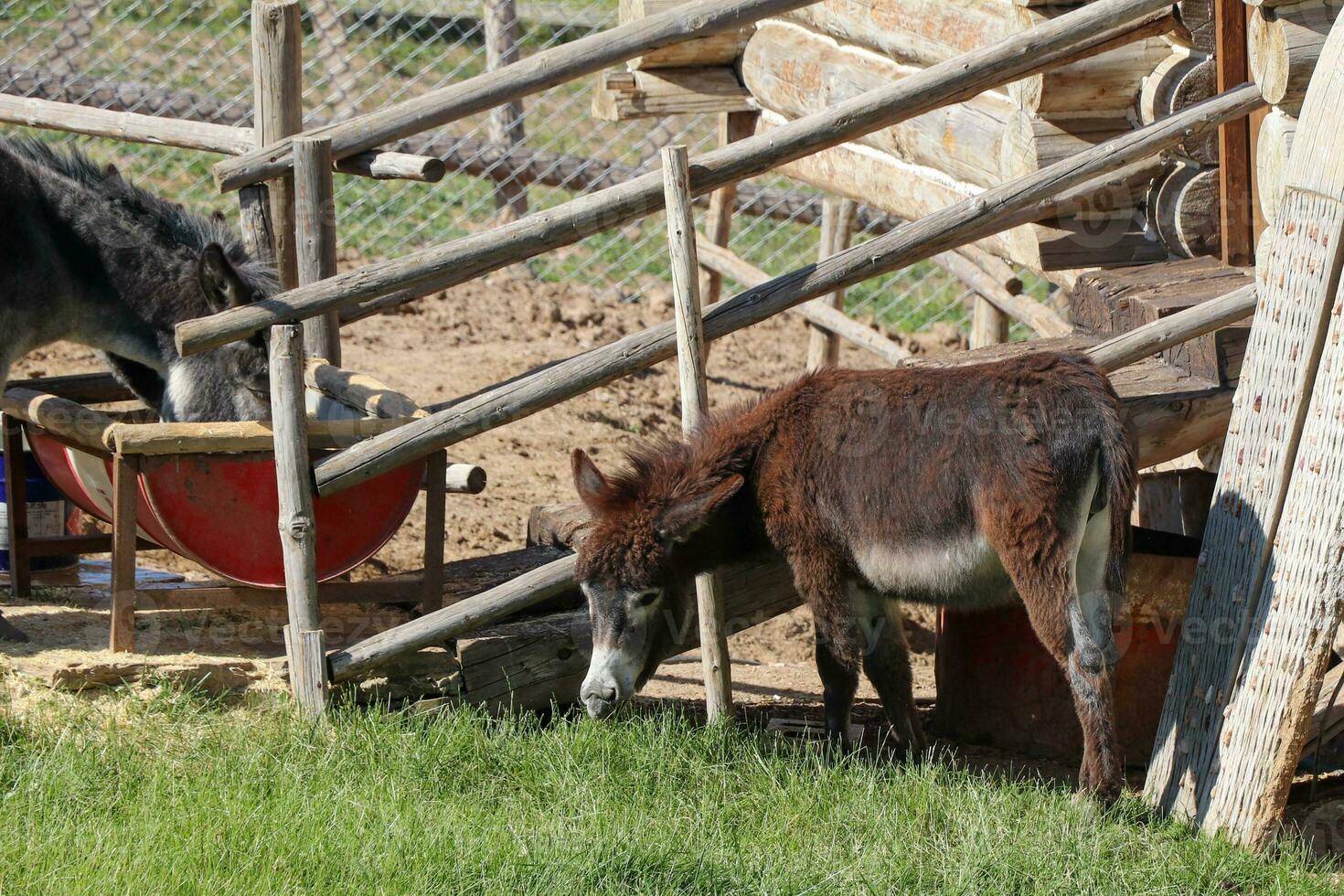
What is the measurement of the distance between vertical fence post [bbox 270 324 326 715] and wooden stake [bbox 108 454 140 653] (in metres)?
0.66

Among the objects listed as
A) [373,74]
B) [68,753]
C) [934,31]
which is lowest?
[68,753]

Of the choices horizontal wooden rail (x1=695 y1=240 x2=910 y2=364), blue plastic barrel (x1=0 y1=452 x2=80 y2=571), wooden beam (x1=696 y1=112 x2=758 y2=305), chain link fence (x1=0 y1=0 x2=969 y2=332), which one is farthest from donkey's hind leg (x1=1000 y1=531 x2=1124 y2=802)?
chain link fence (x1=0 y1=0 x2=969 y2=332)

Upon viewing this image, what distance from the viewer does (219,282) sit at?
5750 millimetres

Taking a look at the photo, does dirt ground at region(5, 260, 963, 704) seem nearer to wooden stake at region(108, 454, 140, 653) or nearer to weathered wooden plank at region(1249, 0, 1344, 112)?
wooden stake at region(108, 454, 140, 653)

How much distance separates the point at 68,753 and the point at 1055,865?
2.96m

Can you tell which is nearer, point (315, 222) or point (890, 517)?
point (890, 517)

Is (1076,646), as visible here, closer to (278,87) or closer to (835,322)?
(278,87)

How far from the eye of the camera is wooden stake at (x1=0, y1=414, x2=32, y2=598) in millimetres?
5844

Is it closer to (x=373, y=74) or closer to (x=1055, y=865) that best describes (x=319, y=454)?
(x=1055, y=865)

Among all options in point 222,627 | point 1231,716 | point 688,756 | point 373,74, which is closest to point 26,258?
point 222,627

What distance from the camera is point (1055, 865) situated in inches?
153

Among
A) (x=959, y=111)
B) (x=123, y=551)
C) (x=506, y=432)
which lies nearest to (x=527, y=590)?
(x=123, y=551)

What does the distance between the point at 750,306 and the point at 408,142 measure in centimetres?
704

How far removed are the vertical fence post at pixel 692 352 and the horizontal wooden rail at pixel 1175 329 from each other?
137 cm
